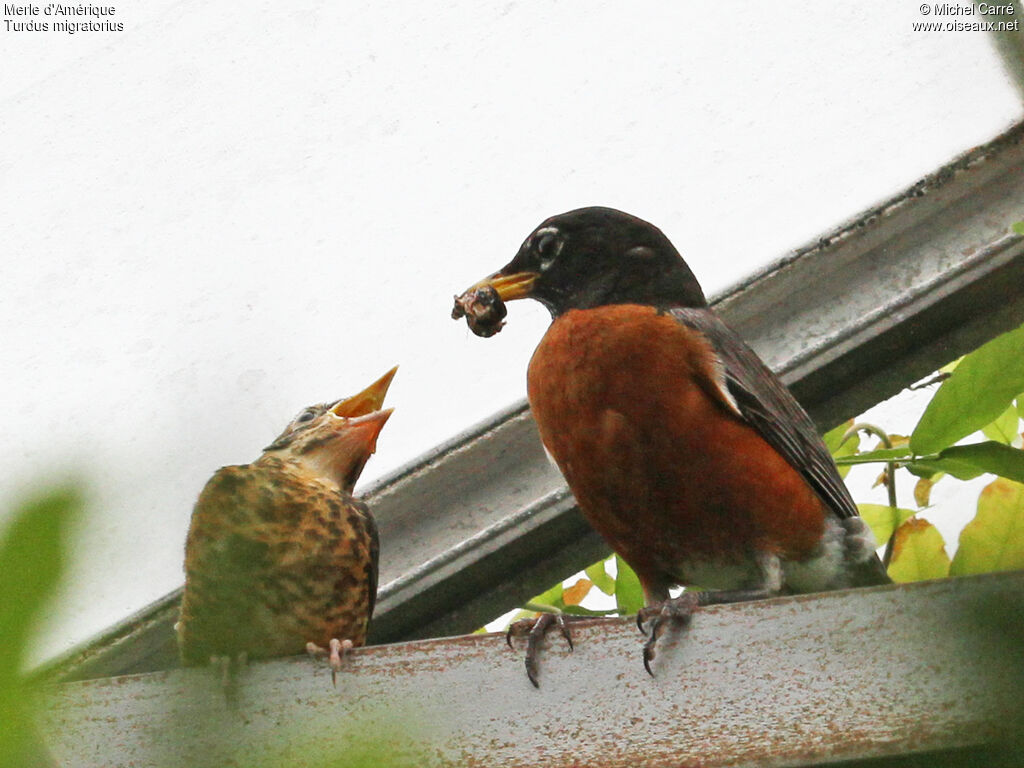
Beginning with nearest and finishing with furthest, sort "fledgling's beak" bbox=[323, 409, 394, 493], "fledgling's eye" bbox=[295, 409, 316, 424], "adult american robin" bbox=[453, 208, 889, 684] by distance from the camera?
"adult american robin" bbox=[453, 208, 889, 684] → "fledgling's beak" bbox=[323, 409, 394, 493] → "fledgling's eye" bbox=[295, 409, 316, 424]

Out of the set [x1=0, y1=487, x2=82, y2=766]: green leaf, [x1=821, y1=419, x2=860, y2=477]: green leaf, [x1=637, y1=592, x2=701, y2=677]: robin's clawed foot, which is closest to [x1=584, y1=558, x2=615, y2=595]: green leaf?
[x1=821, y1=419, x2=860, y2=477]: green leaf

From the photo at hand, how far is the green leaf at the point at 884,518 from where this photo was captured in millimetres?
1766

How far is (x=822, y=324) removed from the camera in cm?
174

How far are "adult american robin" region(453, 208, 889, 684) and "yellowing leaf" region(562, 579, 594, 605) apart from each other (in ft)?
1.71

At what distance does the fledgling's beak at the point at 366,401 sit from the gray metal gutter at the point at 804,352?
11 cm

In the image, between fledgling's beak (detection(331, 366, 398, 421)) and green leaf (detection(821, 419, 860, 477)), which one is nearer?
fledgling's beak (detection(331, 366, 398, 421))

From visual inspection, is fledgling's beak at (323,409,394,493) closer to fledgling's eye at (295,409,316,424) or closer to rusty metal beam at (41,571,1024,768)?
fledgling's eye at (295,409,316,424)

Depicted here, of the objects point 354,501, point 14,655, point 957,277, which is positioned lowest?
point 957,277

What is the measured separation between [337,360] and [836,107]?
3.02ft

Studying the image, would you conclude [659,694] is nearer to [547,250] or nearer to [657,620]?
[657,620]

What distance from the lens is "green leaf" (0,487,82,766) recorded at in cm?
25

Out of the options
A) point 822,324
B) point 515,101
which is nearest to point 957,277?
point 822,324

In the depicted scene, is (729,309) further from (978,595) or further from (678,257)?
(978,595)

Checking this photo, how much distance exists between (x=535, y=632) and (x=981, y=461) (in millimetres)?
830
